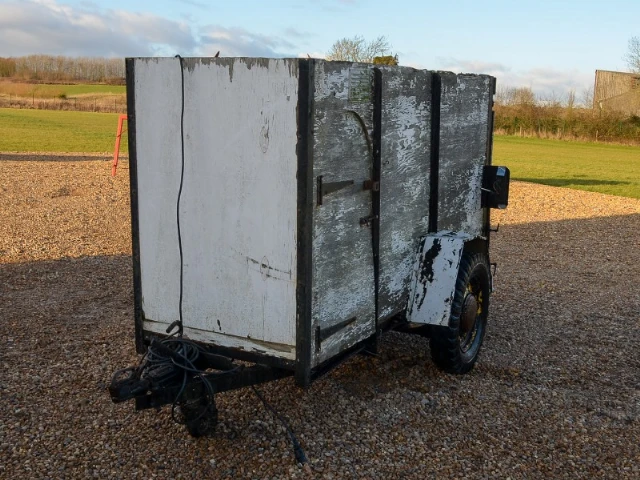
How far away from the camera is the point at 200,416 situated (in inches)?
173

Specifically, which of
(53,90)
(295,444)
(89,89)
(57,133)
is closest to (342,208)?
(295,444)

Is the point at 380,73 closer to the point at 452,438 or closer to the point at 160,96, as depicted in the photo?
the point at 160,96

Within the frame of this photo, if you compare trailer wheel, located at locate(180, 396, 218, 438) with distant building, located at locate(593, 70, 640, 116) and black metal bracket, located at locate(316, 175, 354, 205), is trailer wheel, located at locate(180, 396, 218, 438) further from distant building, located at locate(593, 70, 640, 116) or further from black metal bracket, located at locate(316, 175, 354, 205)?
distant building, located at locate(593, 70, 640, 116)

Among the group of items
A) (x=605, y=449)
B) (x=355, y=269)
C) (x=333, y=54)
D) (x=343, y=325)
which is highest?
(x=333, y=54)

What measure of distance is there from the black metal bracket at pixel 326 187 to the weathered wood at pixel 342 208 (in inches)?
1.0

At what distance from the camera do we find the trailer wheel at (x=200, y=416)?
4.37m

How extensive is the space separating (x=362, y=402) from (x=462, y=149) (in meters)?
2.26

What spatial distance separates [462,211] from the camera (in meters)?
6.22

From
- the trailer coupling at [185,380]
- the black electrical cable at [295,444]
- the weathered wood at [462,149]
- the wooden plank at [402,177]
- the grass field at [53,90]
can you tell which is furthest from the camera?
the grass field at [53,90]

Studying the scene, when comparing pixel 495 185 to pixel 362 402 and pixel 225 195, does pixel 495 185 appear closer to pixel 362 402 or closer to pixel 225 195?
pixel 362 402

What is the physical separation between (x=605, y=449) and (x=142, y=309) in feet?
10.4

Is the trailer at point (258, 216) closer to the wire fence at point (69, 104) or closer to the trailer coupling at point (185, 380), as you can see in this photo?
the trailer coupling at point (185, 380)

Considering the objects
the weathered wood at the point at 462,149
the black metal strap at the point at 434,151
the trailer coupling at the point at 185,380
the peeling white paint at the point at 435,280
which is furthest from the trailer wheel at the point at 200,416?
the weathered wood at the point at 462,149

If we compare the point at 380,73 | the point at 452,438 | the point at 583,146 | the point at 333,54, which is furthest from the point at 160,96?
the point at 583,146
